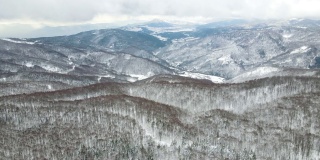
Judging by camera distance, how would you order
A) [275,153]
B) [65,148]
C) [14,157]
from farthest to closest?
[275,153]
[65,148]
[14,157]

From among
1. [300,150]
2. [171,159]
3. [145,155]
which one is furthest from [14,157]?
[300,150]

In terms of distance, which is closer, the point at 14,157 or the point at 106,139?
the point at 14,157

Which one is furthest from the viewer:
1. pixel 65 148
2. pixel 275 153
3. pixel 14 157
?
pixel 275 153

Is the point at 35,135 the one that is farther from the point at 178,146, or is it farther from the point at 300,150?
the point at 300,150

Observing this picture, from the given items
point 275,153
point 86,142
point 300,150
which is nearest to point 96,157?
point 86,142

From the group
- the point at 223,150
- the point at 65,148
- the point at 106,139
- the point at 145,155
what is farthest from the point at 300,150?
the point at 65,148

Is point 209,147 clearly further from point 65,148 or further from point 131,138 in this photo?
point 65,148

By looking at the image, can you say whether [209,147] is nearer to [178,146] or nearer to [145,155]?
[178,146]

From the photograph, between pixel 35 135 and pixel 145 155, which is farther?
pixel 35 135
